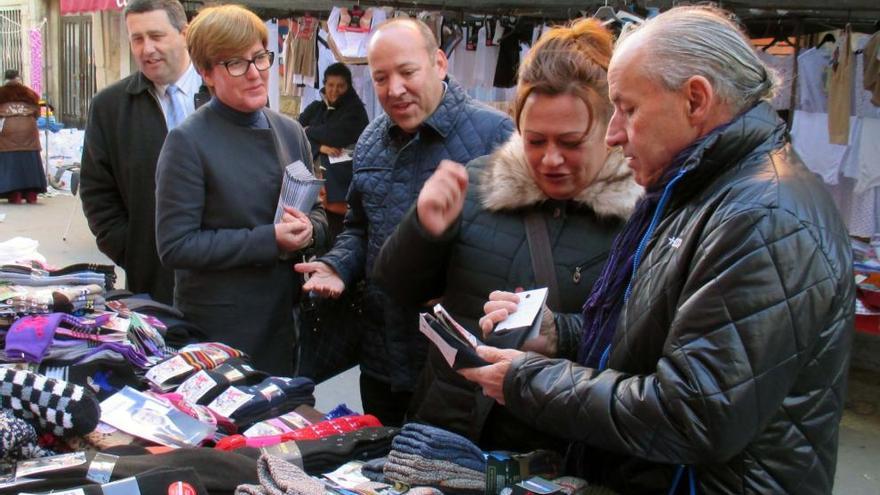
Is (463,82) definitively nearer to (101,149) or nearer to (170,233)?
(101,149)

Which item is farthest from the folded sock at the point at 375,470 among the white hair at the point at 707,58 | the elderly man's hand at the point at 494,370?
the white hair at the point at 707,58

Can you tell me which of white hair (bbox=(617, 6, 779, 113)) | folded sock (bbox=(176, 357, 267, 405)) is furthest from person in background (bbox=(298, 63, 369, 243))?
white hair (bbox=(617, 6, 779, 113))

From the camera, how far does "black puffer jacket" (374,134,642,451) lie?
1.83 metres

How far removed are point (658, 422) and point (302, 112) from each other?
6207mm

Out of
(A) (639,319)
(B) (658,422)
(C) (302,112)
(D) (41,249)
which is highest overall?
(A) (639,319)

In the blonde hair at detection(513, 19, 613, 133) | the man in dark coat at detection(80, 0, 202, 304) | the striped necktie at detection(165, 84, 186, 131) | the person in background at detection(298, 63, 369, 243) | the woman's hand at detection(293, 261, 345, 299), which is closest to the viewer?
the blonde hair at detection(513, 19, 613, 133)

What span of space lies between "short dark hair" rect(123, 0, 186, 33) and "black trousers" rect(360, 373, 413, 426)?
5.44ft

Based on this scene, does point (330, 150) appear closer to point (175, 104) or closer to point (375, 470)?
point (175, 104)

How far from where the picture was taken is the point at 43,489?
4.60 feet

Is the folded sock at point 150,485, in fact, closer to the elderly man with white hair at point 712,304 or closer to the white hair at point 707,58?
the elderly man with white hair at point 712,304

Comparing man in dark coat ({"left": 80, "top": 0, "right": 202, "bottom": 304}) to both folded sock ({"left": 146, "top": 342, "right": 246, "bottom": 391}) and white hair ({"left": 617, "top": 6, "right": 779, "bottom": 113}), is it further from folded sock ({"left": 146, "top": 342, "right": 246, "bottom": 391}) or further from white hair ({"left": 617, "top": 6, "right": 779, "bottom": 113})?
white hair ({"left": 617, "top": 6, "right": 779, "bottom": 113})

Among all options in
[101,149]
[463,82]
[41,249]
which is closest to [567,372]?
[101,149]

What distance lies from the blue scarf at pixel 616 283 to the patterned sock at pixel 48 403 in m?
0.95

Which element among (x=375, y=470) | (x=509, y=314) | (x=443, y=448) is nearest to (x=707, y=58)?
(x=509, y=314)
